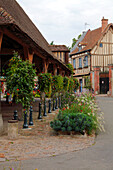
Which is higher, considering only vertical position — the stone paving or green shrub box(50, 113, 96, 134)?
green shrub box(50, 113, 96, 134)

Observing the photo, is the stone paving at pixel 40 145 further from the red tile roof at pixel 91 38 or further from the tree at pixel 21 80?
the red tile roof at pixel 91 38

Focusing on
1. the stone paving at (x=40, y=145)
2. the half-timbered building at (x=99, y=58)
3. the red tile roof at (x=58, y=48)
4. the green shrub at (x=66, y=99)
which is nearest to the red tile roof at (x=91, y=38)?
the half-timbered building at (x=99, y=58)

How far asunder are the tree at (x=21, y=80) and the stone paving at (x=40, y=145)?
4.54 ft

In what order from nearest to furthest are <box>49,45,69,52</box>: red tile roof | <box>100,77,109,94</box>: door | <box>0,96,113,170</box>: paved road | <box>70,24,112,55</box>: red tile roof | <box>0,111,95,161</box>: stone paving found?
<box>0,96,113,170</box>: paved road < <box>0,111,95,161</box>: stone paving < <box>49,45,69,52</box>: red tile roof < <box>100,77,109,94</box>: door < <box>70,24,112,55</box>: red tile roof

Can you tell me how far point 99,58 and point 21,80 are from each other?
105ft

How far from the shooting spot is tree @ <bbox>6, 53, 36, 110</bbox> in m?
8.18

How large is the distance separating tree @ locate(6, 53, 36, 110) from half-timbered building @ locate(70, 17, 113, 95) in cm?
2870

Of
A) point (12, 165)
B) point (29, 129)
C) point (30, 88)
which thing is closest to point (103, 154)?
point (12, 165)

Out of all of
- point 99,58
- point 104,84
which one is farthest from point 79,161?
point 99,58

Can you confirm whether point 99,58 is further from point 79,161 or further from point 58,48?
point 79,161

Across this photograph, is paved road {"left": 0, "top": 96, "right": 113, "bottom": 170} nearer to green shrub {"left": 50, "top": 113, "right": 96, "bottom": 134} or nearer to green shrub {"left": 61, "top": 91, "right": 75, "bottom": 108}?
green shrub {"left": 50, "top": 113, "right": 96, "bottom": 134}

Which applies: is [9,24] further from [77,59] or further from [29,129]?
[77,59]

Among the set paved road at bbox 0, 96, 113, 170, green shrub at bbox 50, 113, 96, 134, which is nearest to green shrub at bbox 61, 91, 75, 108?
green shrub at bbox 50, 113, 96, 134

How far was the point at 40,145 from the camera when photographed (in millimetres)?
5609
